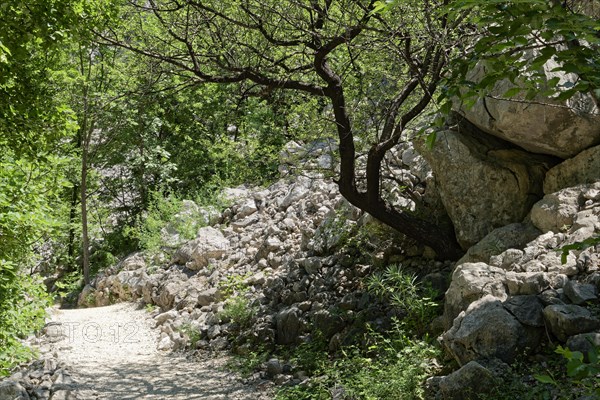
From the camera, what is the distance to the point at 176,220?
12.7 meters

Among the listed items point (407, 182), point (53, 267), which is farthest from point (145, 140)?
point (407, 182)

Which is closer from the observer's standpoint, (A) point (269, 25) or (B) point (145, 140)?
(A) point (269, 25)

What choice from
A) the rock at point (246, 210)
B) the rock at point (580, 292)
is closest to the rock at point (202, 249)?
the rock at point (246, 210)

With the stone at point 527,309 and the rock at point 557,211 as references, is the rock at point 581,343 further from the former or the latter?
the rock at point 557,211

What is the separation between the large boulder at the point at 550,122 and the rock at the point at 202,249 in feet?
20.1

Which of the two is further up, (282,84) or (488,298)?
(282,84)

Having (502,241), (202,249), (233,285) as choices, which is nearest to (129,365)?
(233,285)

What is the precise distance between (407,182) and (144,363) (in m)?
4.39

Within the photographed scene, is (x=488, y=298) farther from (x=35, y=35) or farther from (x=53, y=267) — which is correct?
(x=53, y=267)

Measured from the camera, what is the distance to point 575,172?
590cm

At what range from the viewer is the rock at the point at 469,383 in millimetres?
4180

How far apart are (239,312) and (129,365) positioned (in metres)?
1.62

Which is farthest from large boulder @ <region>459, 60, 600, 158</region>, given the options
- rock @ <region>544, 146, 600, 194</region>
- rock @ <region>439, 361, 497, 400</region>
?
rock @ <region>439, 361, 497, 400</region>

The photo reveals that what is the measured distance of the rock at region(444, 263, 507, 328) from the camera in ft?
16.8
